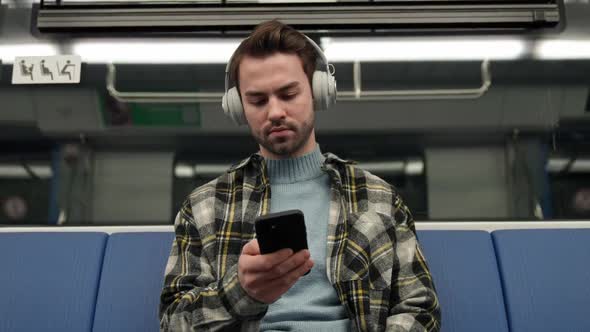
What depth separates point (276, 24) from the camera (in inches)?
57.1

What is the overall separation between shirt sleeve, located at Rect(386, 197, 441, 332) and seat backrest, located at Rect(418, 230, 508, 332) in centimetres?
36

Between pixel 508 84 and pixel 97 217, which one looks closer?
pixel 97 217

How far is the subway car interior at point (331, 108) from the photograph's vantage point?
2.33 metres

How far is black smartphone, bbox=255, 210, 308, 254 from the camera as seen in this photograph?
91 cm

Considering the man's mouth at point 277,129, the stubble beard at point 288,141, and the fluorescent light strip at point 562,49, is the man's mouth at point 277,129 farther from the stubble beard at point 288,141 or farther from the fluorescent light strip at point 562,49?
the fluorescent light strip at point 562,49

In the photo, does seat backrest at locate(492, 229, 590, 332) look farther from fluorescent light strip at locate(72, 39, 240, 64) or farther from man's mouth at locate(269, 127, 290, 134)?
fluorescent light strip at locate(72, 39, 240, 64)

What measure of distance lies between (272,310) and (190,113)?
5.15 ft

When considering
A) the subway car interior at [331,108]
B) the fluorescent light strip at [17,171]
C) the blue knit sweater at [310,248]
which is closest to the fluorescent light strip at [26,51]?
the subway car interior at [331,108]

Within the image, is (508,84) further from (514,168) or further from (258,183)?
(258,183)

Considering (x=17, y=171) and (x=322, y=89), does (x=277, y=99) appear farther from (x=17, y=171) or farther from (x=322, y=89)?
(x=17, y=171)

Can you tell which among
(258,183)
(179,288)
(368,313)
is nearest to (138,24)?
(258,183)

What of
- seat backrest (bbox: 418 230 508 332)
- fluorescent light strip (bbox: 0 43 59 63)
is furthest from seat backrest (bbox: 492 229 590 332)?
fluorescent light strip (bbox: 0 43 59 63)

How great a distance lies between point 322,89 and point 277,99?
136 millimetres

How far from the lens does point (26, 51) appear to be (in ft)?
7.93
